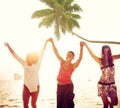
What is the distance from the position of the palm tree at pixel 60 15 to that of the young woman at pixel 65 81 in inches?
31.3

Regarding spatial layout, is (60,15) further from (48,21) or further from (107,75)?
(107,75)

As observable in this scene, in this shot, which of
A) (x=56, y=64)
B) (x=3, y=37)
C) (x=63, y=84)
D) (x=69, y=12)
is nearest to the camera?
(x=63, y=84)

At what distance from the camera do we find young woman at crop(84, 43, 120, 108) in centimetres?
530

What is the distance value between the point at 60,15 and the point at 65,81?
1.74m

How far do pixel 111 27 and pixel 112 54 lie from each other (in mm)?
1037

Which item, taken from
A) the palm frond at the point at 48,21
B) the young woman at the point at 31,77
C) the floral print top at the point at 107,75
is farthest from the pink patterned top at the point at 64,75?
the palm frond at the point at 48,21

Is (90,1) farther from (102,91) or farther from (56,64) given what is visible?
(102,91)

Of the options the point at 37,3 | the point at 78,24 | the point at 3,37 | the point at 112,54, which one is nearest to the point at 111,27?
the point at 78,24

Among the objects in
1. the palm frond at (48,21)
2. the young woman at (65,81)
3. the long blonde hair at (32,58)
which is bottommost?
the young woman at (65,81)

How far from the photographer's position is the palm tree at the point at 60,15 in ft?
20.4

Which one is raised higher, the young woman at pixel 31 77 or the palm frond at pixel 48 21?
the palm frond at pixel 48 21

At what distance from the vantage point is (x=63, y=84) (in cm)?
530

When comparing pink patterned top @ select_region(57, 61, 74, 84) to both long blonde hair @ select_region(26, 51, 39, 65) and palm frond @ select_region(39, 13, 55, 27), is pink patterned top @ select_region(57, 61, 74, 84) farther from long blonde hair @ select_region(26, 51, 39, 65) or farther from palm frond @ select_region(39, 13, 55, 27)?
palm frond @ select_region(39, 13, 55, 27)

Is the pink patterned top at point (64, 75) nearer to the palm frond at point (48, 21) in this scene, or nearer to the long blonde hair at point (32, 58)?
the long blonde hair at point (32, 58)
